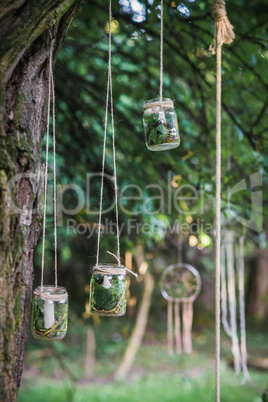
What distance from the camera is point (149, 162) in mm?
2717

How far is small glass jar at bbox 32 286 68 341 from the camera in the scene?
3.48 ft

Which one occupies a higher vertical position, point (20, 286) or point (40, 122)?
point (40, 122)

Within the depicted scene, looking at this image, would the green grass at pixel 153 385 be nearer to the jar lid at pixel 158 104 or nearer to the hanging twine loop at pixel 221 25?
the jar lid at pixel 158 104

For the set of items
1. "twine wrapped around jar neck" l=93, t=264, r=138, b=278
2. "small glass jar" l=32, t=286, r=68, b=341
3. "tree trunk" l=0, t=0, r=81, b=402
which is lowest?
"small glass jar" l=32, t=286, r=68, b=341

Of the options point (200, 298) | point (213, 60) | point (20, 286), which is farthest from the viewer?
point (200, 298)

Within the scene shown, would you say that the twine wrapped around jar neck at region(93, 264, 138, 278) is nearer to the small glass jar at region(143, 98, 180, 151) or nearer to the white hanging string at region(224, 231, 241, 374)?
the small glass jar at region(143, 98, 180, 151)

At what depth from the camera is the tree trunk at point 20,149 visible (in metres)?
0.93

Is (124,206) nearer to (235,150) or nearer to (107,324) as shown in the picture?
(235,150)

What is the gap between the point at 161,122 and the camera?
1.18 m

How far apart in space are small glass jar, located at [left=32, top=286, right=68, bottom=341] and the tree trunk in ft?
0.09

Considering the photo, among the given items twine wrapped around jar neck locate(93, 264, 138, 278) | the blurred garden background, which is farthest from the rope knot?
twine wrapped around jar neck locate(93, 264, 138, 278)

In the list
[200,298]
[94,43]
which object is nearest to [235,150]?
[94,43]

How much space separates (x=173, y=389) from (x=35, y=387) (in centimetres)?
142

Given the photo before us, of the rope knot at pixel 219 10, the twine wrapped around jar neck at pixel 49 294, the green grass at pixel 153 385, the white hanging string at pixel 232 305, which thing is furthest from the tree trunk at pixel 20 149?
the green grass at pixel 153 385
